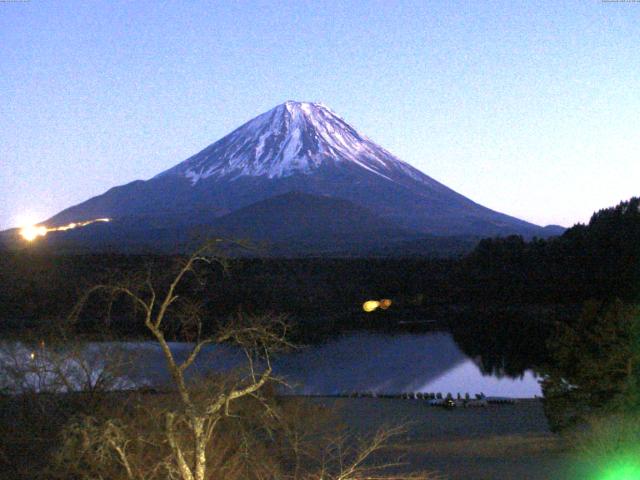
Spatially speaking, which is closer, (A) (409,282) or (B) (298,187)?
(A) (409,282)

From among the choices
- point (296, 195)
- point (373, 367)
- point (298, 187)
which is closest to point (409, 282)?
point (373, 367)

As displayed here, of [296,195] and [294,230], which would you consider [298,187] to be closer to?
[296,195]

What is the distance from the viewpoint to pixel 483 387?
66.7 feet

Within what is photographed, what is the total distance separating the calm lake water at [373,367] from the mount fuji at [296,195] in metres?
51.4

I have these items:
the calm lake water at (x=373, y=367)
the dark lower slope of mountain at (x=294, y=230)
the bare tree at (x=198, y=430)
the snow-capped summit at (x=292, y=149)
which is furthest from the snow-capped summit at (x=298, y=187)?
the bare tree at (x=198, y=430)

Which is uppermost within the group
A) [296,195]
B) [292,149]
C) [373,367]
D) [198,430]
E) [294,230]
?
[292,149]

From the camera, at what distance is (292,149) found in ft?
363

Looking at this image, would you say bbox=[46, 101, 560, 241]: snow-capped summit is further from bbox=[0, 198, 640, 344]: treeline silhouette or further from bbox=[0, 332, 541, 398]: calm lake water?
bbox=[0, 332, 541, 398]: calm lake water

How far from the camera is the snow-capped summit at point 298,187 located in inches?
3568

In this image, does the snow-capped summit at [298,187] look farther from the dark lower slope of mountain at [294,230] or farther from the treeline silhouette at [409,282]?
the treeline silhouette at [409,282]

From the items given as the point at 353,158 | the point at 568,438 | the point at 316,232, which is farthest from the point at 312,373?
the point at 353,158

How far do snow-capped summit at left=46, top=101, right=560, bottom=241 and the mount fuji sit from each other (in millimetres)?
147

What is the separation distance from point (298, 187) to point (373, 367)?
79533 millimetres

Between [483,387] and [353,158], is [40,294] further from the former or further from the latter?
[353,158]
